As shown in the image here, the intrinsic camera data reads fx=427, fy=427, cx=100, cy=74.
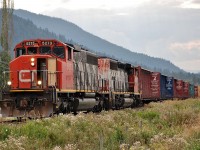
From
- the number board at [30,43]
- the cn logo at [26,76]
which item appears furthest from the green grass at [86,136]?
the number board at [30,43]

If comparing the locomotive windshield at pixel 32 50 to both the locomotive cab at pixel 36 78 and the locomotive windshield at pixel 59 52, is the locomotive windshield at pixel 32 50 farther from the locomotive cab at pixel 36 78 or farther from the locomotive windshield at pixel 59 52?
the locomotive windshield at pixel 59 52

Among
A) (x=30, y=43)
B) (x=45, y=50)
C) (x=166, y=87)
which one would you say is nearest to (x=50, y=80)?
(x=45, y=50)

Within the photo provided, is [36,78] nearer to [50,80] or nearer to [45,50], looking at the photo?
[50,80]

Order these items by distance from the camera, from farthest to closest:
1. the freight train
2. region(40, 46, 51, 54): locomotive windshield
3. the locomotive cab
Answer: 1. region(40, 46, 51, 54): locomotive windshield
2. the freight train
3. the locomotive cab

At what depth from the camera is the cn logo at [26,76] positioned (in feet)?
69.3

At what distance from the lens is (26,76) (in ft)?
69.6

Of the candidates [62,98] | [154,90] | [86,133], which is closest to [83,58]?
[62,98]

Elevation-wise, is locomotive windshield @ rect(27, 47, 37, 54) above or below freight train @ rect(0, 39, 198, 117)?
above

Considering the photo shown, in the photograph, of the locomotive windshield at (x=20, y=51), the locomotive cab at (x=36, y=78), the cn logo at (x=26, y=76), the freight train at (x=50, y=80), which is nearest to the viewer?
the locomotive cab at (x=36, y=78)

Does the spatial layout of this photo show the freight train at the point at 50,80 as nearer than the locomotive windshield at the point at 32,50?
Yes

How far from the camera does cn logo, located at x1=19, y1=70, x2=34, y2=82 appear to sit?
21125mm

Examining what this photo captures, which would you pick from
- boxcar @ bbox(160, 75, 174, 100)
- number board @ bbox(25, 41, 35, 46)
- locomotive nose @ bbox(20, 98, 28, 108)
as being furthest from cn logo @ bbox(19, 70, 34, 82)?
boxcar @ bbox(160, 75, 174, 100)

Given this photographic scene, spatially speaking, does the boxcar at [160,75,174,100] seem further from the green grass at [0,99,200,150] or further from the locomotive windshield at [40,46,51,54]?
the green grass at [0,99,200,150]

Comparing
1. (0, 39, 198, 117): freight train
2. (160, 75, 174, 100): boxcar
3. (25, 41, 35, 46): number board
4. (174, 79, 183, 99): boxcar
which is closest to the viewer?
(0, 39, 198, 117): freight train
